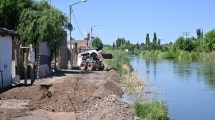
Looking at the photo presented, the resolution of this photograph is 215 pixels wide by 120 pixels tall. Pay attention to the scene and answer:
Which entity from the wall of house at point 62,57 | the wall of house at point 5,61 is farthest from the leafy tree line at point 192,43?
the wall of house at point 5,61

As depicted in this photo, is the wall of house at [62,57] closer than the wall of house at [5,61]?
No

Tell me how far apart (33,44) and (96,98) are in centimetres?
1420

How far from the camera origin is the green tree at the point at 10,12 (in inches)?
1447

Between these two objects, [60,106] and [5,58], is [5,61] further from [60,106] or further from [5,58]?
[60,106]

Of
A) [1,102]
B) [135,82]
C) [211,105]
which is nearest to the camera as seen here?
[1,102]

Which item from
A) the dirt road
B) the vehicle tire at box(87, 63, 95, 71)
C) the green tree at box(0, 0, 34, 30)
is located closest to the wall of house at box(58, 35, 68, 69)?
the vehicle tire at box(87, 63, 95, 71)

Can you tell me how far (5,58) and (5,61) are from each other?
0.16 meters

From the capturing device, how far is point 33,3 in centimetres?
4053

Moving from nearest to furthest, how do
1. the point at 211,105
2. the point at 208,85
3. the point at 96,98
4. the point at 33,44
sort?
the point at 96,98 < the point at 211,105 < the point at 33,44 < the point at 208,85

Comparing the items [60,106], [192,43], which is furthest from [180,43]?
[60,106]

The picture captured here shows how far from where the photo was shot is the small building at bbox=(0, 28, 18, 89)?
24062 mm

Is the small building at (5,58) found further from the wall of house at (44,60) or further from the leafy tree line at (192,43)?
the leafy tree line at (192,43)

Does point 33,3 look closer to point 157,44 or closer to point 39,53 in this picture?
point 39,53

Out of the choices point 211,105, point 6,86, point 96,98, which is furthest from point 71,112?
point 211,105
